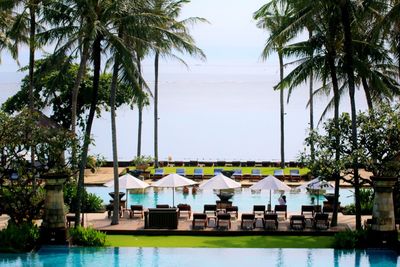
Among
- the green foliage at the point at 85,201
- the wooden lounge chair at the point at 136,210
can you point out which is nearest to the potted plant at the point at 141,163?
the green foliage at the point at 85,201

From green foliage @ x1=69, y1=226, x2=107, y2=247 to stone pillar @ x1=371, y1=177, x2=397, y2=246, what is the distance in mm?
9673

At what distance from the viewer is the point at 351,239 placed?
2233 centimetres

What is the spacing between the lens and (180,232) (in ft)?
81.0

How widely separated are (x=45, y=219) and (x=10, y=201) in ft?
6.72

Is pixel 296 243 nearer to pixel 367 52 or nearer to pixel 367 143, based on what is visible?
pixel 367 143

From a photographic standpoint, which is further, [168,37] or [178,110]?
[178,110]

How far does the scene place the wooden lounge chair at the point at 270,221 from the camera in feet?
81.8

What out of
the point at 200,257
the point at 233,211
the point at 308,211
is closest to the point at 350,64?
the point at 308,211

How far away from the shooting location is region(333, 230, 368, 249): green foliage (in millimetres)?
22312

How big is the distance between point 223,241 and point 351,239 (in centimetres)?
463

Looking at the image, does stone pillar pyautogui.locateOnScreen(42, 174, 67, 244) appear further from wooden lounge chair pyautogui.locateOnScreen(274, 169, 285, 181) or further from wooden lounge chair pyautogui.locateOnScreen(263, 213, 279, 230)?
wooden lounge chair pyautogui.locateOnScreen(274, 169, 285, 181)

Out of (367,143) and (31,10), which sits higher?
(31,10)

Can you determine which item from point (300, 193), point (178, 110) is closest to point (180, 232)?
point (300, 193)

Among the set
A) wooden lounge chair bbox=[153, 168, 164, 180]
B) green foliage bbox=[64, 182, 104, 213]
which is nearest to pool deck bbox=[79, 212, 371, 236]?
green foliage bbox=[64, 182, 104, 213]
